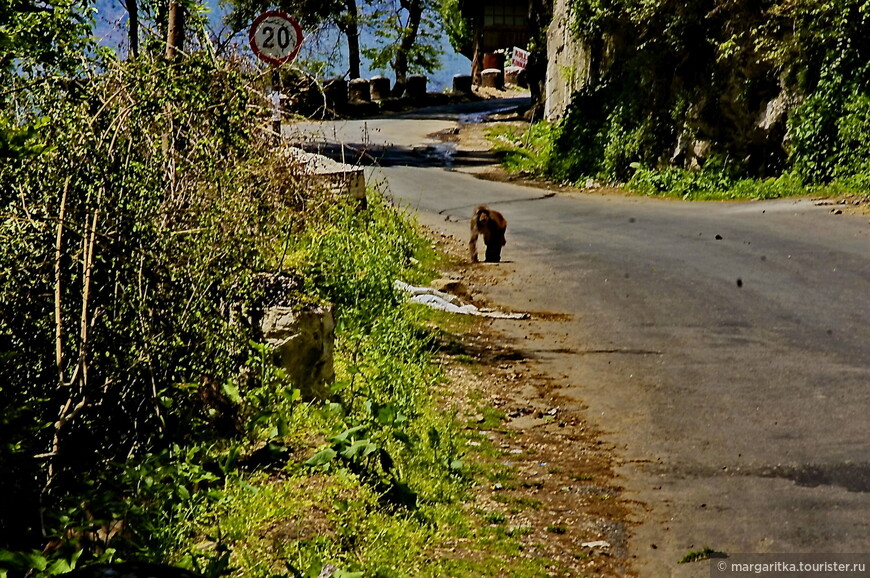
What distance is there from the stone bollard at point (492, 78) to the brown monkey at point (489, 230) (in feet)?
135

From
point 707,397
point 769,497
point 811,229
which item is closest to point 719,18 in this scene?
point 811,229

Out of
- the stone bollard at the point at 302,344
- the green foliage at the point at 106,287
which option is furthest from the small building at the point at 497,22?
the green foliage at the point at 106,287

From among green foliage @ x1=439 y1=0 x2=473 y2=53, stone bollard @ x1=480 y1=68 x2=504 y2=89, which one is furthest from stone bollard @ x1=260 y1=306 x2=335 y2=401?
green foliage @ x1=439 y1=0 x2=473 y2=53

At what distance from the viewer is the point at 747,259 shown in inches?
544

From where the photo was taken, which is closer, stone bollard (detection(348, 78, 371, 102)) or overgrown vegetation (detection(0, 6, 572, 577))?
overgrown vegetation (detection(0, 6, 572, 577))

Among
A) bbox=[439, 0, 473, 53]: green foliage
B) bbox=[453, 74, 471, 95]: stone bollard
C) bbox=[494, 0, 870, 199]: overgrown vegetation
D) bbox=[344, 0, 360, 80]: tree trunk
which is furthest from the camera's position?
bbox=[439, 0, 473, 53]: green foliage

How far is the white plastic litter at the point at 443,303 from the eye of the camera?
38.7 ft

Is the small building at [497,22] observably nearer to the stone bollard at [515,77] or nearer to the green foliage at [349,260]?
the stone bollard at [515,77]

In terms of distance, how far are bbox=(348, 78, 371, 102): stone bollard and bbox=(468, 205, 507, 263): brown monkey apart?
34356 mm

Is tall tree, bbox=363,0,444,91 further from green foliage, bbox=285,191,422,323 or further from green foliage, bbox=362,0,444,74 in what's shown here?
green foliage, bbox=285,191,422,323

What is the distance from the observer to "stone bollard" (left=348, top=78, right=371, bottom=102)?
160 ft

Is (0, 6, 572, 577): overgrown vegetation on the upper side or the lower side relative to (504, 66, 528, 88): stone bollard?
lower

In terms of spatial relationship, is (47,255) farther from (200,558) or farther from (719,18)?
(719,18)

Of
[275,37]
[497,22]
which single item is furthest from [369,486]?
[497,22]
